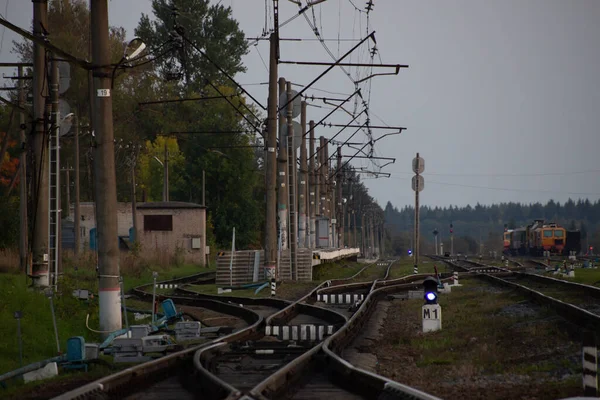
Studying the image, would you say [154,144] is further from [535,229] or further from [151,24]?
[535,229]

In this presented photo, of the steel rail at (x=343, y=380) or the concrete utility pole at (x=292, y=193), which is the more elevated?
the concrete utility pole at (x=292, y=193)

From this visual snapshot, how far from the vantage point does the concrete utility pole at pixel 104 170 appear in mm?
18703

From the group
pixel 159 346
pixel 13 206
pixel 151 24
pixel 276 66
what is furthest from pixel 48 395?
pixel 151 24

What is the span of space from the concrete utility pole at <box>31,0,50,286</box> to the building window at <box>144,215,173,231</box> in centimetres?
3743

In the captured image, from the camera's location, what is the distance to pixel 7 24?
15.6m

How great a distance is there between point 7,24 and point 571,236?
89.3 m

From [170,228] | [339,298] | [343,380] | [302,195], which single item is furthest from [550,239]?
[343,380]

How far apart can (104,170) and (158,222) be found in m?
48.3

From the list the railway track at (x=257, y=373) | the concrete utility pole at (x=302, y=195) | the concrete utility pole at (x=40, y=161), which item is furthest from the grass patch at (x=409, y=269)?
the railway track at (x=257, y=373)

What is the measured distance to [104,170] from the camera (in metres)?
18.8

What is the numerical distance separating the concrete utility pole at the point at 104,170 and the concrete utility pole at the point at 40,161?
336 inches

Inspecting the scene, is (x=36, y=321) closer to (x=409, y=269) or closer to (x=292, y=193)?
(x=292, y=193)

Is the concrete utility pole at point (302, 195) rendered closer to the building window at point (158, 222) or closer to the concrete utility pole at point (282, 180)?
the building window at point (158, 222)

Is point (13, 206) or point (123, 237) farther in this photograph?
point (123, 237)
